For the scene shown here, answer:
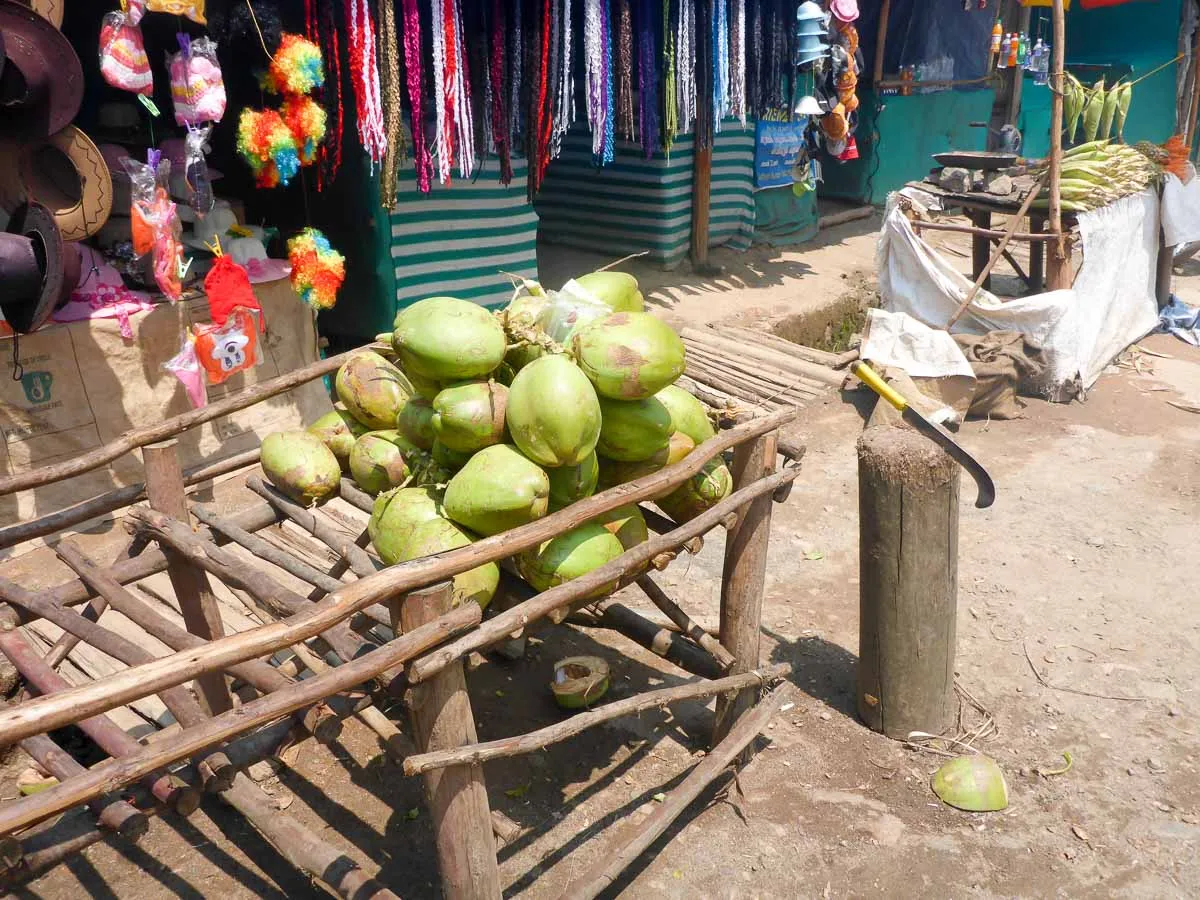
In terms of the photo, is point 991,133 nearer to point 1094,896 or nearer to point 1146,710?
point 1146,710

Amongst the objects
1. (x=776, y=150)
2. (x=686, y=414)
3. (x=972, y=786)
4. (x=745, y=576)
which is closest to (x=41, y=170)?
(x=686, y=414)

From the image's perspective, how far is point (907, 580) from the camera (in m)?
3.30

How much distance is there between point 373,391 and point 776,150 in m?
7.50

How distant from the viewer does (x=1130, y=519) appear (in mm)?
5266

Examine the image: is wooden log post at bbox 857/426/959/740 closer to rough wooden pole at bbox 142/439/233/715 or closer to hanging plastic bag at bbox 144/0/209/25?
rough wooden pole at bbox 142/439/233/715

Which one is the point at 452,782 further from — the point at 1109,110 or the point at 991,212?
the point at 1109,110

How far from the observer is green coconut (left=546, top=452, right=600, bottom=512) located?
7.52 ft

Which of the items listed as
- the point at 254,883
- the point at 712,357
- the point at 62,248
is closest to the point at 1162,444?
the point at 712,357

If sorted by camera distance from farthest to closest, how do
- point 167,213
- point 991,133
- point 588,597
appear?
point 991,133 < point 167,213 < point 588,597

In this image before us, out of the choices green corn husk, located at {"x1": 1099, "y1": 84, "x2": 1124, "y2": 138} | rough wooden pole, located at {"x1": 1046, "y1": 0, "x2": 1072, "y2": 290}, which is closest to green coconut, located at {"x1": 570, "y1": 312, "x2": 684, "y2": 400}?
rough wooden pole, located at {"x1": 1046, "y1": 0, "x2": 1072, "y2": 290}

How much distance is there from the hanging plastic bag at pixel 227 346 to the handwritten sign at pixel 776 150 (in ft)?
18.0

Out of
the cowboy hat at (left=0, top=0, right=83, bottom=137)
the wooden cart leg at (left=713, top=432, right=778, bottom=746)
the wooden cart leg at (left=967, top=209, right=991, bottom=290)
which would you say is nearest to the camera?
the wooden cart leg at (left=713, top=432, right=778, bottom=746)

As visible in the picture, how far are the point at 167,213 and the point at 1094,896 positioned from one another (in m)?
4.52

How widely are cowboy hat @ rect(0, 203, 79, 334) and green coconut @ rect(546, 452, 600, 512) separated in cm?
280
